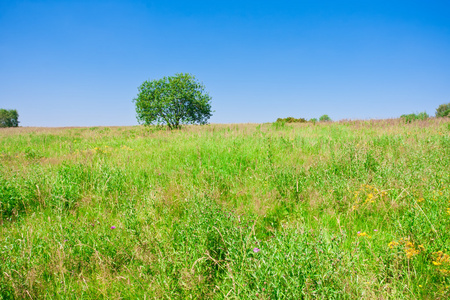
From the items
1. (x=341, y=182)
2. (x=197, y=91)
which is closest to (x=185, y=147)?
(x=341, y=182)

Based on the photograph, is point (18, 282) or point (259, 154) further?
point (259, 154)

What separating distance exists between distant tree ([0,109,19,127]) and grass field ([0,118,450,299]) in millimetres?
78187

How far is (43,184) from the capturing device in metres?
3.84

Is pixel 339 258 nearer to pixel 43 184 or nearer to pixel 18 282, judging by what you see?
pixel 18 282

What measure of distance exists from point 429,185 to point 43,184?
6.04 m

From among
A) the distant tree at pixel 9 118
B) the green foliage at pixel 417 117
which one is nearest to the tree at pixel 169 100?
the green foliage at pixel 417 117

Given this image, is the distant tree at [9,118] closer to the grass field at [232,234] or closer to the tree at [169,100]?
the tree at [169,100]

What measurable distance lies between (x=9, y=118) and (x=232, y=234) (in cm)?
8419

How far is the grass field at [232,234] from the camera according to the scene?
1.59m

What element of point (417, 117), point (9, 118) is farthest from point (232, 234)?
point (9, 118)

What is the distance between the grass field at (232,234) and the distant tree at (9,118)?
3078 inches

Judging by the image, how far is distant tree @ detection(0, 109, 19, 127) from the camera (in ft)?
194

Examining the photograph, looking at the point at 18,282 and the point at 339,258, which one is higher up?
the point at 339,258

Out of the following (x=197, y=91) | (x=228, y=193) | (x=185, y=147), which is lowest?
(x=228, y=193)
